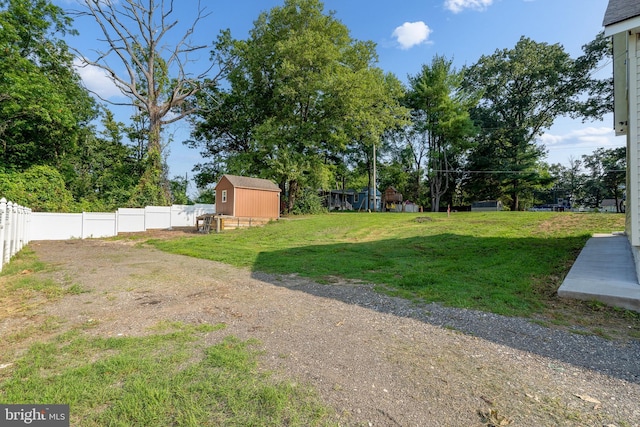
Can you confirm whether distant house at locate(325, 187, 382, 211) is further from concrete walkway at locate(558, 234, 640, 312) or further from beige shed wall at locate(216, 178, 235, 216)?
concrete walkway at locate(558, 234, 640, 312)

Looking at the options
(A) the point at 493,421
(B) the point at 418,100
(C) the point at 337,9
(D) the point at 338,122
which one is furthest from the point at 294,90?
(A) the point at 493,421

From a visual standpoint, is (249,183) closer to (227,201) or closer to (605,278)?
(227,201)

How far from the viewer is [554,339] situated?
312 centimetres

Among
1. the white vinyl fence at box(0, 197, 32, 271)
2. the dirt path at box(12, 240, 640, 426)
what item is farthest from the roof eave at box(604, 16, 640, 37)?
the white vinyl fence at box(0, 197, 32, 271)

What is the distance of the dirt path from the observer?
6.52ft

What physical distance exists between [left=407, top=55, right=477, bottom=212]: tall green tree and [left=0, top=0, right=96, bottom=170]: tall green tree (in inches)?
1162

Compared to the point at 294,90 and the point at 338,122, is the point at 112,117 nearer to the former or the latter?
the point at 294,90

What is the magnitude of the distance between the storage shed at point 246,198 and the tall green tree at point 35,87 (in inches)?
362

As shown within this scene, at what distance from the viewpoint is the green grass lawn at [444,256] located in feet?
15.9

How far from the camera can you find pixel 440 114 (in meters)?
31.3

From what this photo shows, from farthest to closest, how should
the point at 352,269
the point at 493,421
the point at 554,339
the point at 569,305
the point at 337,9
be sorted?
1. the point at 337,9
2. the point at 352,269
3. the point at 569,305
4. the point at 554,339
5. the point at 493,421

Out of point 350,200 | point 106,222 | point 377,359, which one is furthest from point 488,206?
point 377,359

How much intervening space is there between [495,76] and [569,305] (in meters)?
37.0

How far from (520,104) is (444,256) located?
3271cm
